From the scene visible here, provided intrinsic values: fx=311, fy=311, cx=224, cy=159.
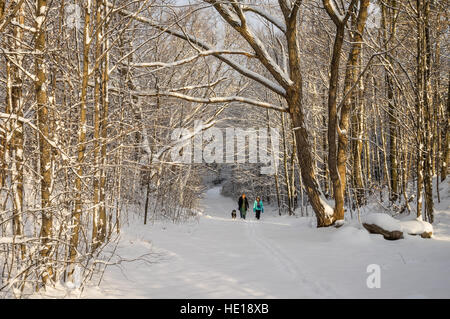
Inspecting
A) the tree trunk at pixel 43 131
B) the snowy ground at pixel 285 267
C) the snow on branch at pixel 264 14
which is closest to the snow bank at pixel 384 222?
the snowy ground at pixel 285 267

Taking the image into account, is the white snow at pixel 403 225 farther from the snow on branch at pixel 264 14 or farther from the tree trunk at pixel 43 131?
the tree trunk at pixel 43 131

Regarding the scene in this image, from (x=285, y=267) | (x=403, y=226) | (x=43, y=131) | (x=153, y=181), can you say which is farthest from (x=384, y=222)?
(x=153, y=181)

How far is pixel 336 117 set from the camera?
7.46 metres

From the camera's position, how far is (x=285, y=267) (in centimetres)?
455

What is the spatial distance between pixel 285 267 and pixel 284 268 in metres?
0.06

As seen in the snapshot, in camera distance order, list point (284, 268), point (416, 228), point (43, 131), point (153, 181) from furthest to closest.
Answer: point (153, 181) → point (416, 228) → point (284, 268) → point (43, 131)

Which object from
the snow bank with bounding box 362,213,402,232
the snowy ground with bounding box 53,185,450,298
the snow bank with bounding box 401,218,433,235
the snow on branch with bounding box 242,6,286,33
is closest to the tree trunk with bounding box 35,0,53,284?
the snowy ground with bounding box 53,185,450,298

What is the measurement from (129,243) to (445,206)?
844 cm

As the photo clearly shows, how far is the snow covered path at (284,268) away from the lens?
137 inches

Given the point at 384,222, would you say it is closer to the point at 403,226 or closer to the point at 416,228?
the point at 403,226

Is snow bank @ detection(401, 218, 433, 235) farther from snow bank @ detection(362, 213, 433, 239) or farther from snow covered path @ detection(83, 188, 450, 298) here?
snow covered path @ detection(83, 188, 450, 298)
